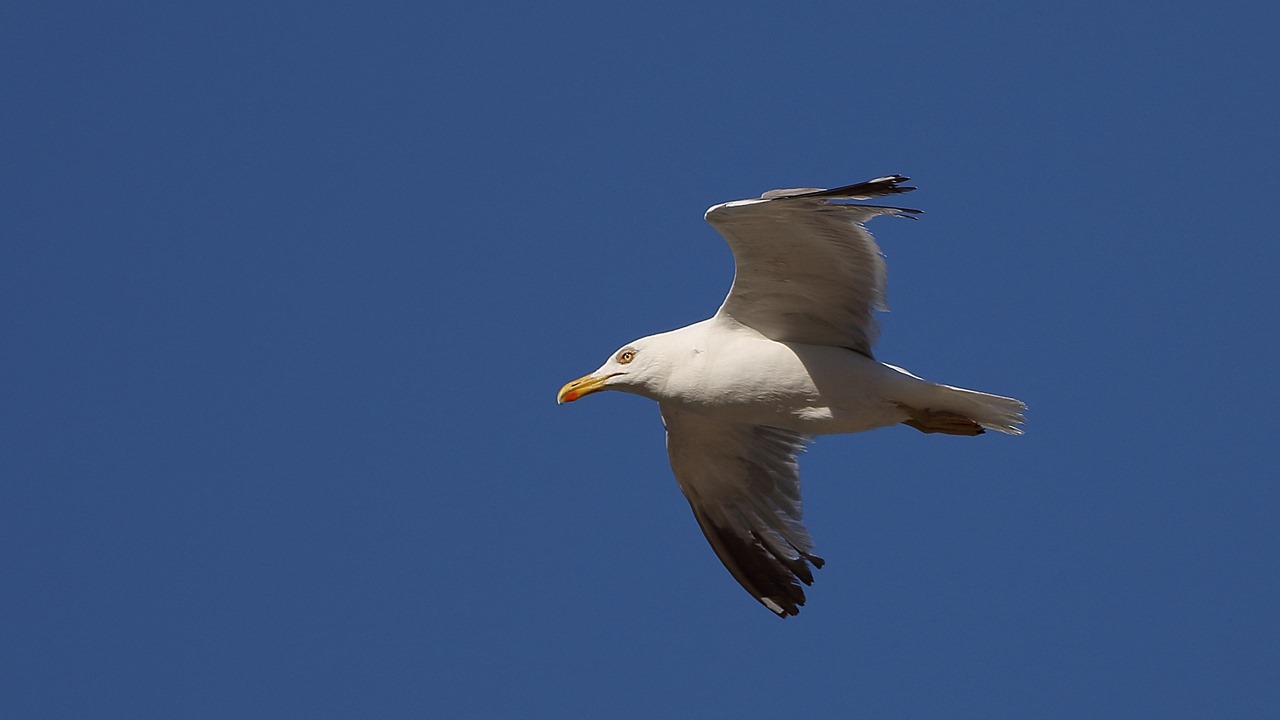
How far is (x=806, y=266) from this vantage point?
Result: 1109 centimetres

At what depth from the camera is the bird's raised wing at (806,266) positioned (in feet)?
34.1

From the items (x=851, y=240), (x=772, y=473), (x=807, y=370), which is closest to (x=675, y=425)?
(x=772, y=473)

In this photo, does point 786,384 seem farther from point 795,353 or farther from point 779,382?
point 795,353

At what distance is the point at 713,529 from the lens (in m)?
13.0

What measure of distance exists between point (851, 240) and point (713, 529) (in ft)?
10.6

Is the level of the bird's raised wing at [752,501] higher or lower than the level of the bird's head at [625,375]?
lower

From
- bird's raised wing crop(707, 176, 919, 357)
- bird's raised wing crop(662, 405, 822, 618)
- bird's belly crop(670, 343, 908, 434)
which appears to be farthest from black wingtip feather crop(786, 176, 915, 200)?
bird's raised wing crop(662, 405, 822, 618)

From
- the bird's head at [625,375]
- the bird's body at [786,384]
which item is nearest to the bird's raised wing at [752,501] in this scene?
the bird's head at [625,375]

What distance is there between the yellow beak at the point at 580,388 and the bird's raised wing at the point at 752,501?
118cm

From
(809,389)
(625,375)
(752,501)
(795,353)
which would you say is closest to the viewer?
(809,389)

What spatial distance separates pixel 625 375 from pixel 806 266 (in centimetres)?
156

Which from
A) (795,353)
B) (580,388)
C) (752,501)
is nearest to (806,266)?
(795,353)

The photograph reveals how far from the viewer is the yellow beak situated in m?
11.6

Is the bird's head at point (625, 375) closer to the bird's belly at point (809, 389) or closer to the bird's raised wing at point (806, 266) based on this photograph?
the bird's belly at point (809, 389)
